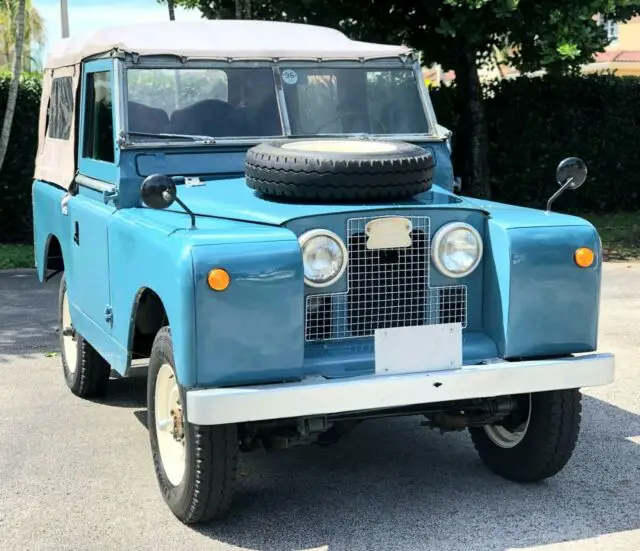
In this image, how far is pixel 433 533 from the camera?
411cm

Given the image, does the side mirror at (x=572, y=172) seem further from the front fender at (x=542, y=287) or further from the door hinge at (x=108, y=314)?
the door hinge at (x=108, y=314)

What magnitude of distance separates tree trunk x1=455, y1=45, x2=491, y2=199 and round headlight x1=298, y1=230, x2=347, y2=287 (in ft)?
34.9

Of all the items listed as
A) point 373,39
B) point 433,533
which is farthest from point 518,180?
point 433,533

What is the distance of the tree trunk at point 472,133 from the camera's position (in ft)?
46.9

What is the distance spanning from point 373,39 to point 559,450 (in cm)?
1042

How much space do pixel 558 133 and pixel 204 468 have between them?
41.4 ft

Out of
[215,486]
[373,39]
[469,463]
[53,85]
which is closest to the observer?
[215,486]

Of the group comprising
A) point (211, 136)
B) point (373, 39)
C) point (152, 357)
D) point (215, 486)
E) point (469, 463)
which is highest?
point (373, 39)

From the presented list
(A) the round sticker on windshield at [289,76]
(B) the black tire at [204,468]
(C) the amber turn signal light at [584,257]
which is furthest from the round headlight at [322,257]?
(A) the round sticker on windshield at [289,76]

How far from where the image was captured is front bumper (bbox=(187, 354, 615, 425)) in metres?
3.67

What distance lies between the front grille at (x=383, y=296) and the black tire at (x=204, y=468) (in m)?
0.58

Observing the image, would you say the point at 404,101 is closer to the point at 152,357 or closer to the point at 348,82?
the point at 348,82

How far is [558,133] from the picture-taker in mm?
15367

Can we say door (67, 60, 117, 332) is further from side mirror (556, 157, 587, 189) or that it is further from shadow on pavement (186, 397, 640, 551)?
side mirror (556, 157, 587, 189)
